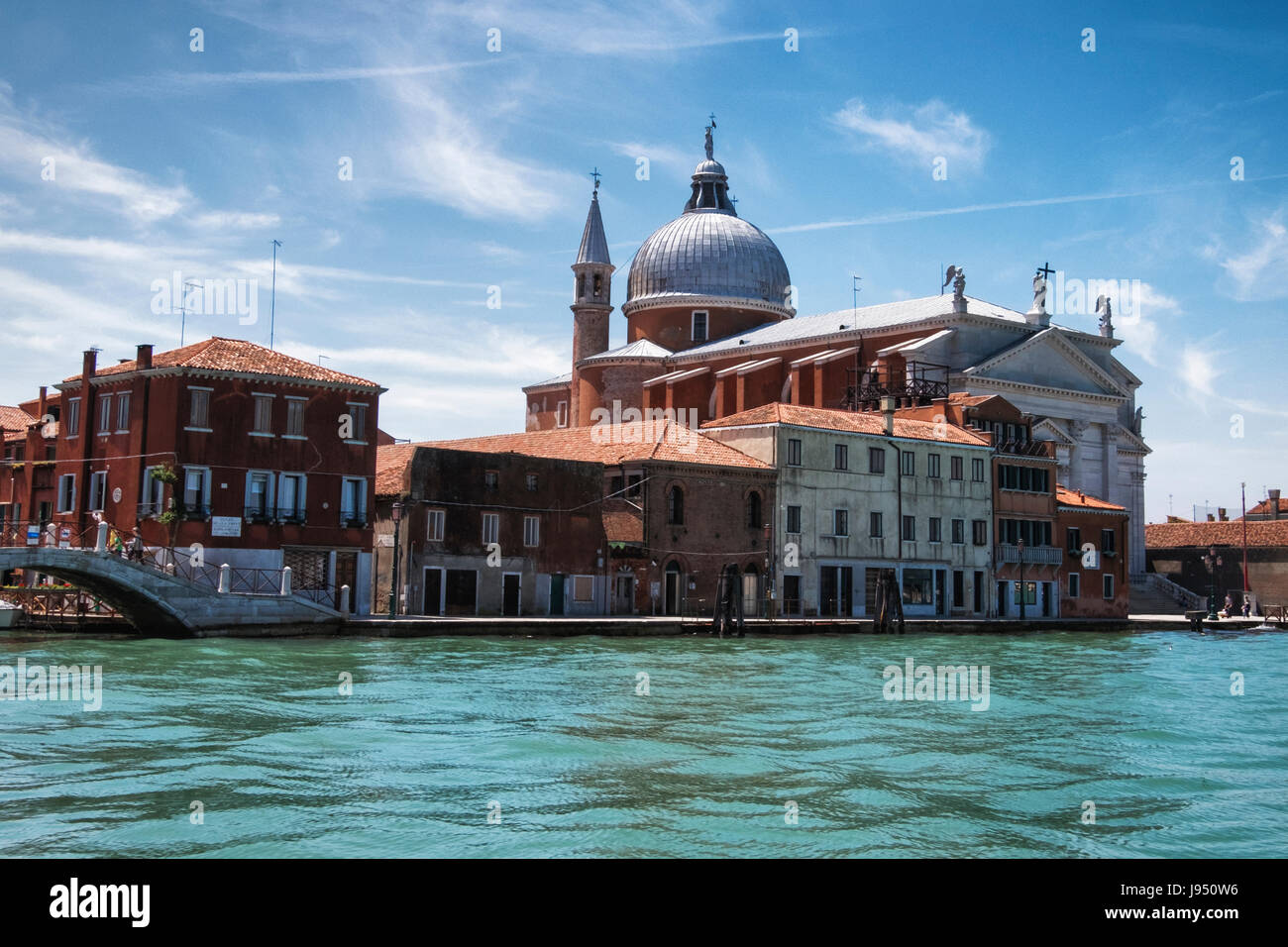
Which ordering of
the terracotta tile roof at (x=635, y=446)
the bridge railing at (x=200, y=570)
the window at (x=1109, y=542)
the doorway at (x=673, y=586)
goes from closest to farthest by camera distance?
1. the bridge railing at (x=200, y=570)
2. the doorway at (x=673, y=586)
3. the terracotta tile roof at (x=635, y=446)
4. the window at (x=1109, y=542)

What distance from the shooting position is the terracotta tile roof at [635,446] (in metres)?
40.0

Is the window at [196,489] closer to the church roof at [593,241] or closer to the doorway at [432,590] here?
the doorway at [432,590]

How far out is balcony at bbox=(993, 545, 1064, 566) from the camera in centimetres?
4666

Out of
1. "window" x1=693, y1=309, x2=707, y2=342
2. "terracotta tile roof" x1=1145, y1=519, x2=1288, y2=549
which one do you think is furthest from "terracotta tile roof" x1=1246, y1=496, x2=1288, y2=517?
"window" x1=693, y1=309, x2=707, y2=342

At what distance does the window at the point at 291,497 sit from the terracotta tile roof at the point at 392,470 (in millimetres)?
2954

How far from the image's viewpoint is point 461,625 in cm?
3064

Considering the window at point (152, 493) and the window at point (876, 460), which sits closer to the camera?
the window at point (152, 493)

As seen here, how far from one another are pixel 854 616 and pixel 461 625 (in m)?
15.8

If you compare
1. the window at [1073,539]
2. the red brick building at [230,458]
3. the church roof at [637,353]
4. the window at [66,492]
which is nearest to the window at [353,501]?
the red brick building at [230,458]

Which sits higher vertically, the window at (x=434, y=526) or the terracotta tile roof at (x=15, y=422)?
the terracotta tile roof at (x=15, y=422)

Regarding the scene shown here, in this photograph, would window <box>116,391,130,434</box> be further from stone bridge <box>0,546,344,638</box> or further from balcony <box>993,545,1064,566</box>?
balcony <box>993,545,1064,566</box>

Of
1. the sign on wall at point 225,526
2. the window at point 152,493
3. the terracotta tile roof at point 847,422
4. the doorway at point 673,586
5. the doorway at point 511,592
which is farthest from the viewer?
→ the terracotta tile roof at point 847,422

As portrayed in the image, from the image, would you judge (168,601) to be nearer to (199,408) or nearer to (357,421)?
(199,408)
